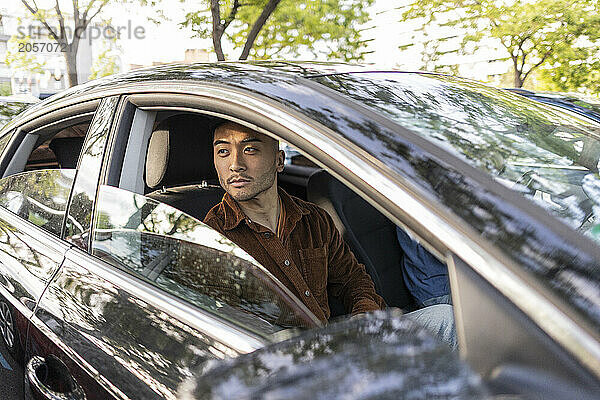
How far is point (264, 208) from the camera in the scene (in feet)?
7.16

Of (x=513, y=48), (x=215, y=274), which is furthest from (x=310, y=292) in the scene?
(x=513, y=48)

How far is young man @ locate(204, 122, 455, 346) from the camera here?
2.03 meters

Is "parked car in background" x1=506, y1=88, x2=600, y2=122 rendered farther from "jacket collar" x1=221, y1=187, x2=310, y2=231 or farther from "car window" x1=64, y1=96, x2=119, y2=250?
"car window" x1=64, y1=96, x2=119, y2=250

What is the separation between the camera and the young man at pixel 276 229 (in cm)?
203

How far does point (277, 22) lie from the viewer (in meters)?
15.5

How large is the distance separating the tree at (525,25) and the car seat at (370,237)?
11.0 metres

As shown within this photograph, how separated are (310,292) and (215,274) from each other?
1.93 ft

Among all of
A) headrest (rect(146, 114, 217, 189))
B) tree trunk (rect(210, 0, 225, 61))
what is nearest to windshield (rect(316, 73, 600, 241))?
headrest (rect(146, 114, 217, 189))

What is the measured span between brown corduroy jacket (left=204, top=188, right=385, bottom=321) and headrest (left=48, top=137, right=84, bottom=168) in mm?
862

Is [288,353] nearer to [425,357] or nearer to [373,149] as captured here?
[425,357]

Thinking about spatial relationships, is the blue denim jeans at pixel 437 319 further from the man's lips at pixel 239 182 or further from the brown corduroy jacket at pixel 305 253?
the man's lips at pixel 239 182

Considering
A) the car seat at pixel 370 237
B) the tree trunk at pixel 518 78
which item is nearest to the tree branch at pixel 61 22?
the tree trunk at pixel 518 78

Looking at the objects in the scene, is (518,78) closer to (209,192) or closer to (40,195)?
(209,192)

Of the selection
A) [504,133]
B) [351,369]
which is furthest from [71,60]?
[351,369]
